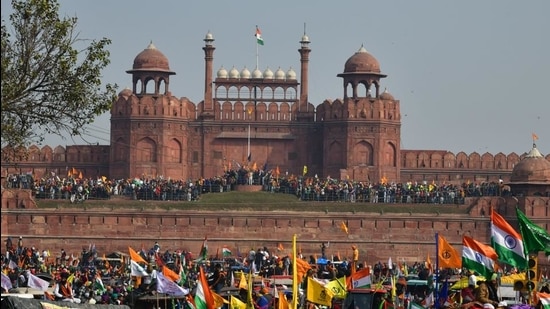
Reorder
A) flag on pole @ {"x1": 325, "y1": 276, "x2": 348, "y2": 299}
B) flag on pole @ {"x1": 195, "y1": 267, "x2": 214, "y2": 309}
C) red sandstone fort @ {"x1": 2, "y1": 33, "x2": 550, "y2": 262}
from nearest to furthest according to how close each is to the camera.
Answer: flag on pole @ {"x1": 195, "y1": 267, "x2": 214, "y2": 309}, flag on pole @ {"x1": 325, "y1": 276, "x2": 348, "y2": 299}, red sandstone fort @ {"x1": 2, "y1": 33, "x2": 550, "y2": 262}

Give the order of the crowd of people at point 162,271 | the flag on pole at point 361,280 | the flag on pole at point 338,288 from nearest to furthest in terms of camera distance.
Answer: the crowd of people at point 162,271 → the flag on pole at point 338,288 → the flag on pole at point 361,280

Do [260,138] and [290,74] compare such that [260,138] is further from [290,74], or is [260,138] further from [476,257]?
[476,257]

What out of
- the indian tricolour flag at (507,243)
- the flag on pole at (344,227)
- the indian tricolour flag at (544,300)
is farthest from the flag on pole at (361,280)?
the flag on pole at (344,227)

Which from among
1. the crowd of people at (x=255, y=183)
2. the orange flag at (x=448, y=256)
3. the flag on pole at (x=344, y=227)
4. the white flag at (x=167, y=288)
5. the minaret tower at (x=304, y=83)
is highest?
the minaret tower at (x=304, y=83)

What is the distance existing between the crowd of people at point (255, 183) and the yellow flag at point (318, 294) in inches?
1660

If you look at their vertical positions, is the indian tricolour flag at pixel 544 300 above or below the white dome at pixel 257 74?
below

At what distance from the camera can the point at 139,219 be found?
69.2 m

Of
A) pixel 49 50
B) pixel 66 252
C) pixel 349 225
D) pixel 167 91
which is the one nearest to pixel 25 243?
pixel 66 252

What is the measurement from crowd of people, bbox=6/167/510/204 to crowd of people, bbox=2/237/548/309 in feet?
12.4

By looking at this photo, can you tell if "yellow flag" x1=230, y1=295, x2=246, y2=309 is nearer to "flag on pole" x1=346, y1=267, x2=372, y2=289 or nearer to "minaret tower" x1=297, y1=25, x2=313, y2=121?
"flag on pole" x1=346, y1=267, x2=372, y2=289

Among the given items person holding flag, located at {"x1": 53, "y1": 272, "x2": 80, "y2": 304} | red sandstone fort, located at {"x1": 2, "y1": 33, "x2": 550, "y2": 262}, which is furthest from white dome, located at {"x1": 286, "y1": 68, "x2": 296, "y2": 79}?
person holding flag, located at {"x1": 53, "y1": 272, "x2": 80, "y2": 304}

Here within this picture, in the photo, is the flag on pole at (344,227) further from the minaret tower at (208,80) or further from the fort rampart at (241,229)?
the minaret tower at (208,80)

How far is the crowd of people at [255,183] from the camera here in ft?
233

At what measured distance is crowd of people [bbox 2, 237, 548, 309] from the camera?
28891mm
